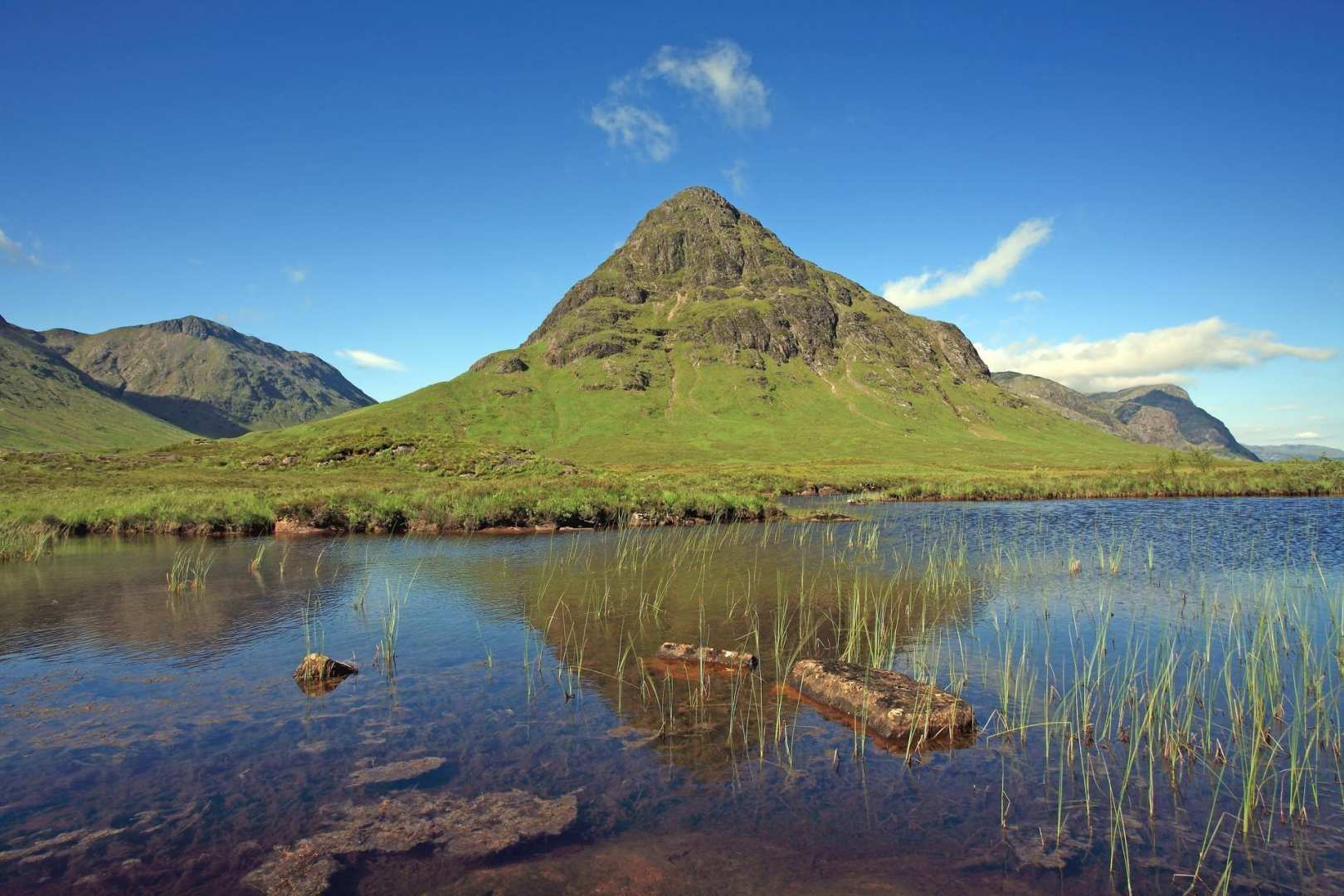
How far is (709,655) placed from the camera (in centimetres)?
1557

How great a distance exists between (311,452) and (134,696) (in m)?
74.3

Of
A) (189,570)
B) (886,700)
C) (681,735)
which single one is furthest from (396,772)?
(189,570)

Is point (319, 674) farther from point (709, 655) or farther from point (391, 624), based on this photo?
point (709, 655)

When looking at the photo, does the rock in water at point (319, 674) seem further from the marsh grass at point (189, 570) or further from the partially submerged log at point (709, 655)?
the marsh grass at point (189, 570)

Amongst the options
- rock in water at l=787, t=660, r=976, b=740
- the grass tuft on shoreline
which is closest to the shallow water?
rock in water at l=787, t=660, r=976, b=740

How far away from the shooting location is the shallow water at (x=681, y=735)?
807 cm

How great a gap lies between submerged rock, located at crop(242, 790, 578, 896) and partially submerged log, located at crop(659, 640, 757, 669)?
596 centimetres

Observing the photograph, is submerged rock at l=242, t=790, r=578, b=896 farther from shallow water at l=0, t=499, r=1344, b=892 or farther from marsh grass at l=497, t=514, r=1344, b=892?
marsh grass at l=497, t=514, r=1344, b=892

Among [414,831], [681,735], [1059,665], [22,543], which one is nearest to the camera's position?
[414,831]

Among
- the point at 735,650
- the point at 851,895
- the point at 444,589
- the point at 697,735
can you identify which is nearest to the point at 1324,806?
the point at 851,895

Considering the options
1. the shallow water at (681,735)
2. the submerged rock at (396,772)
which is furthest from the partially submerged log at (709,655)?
the submerged rock at (396,772)

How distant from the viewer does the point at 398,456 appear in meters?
78.9

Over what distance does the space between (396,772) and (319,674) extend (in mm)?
5133

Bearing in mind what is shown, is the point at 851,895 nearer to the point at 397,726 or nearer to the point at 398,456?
the point at 397,726
